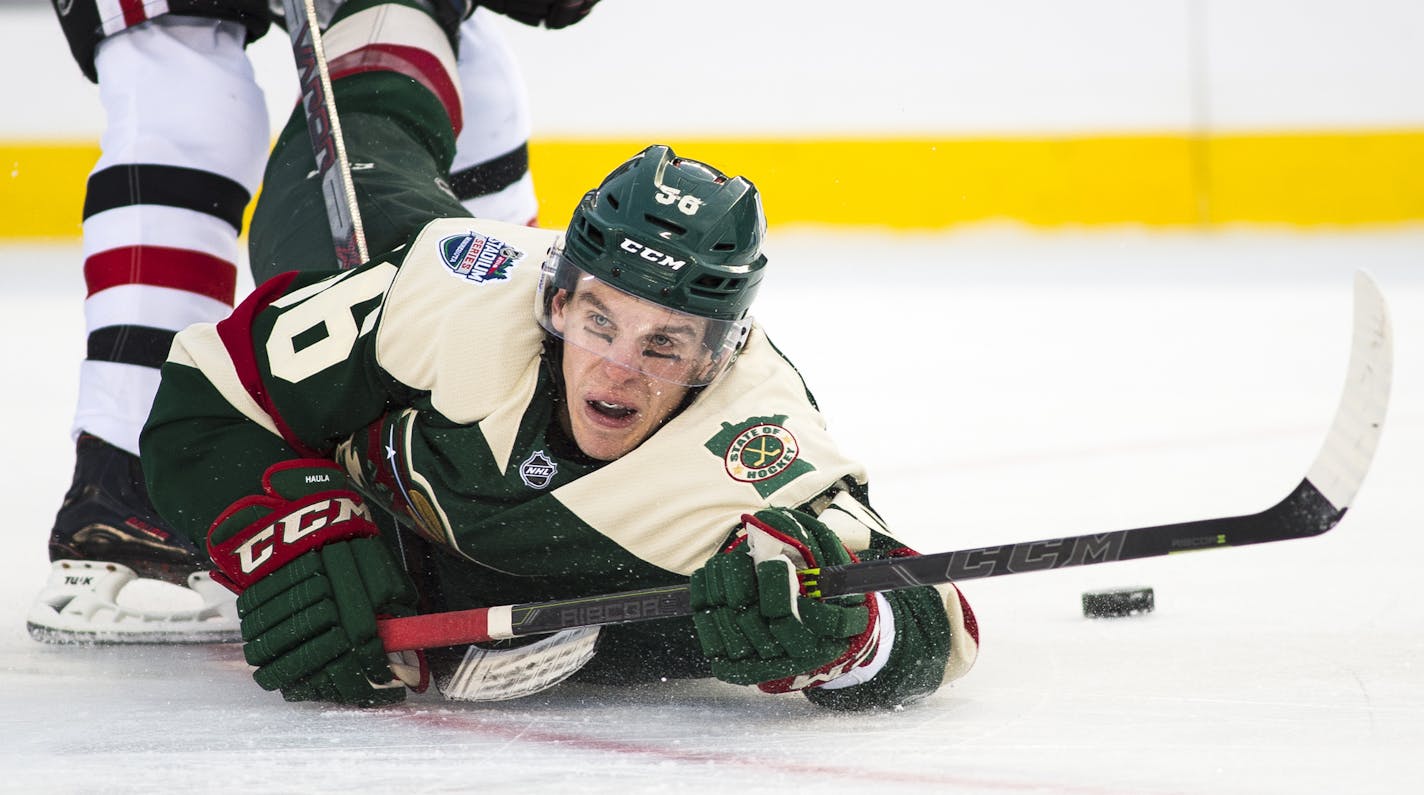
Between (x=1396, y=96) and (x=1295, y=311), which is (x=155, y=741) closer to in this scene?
(x=1295, y=311)

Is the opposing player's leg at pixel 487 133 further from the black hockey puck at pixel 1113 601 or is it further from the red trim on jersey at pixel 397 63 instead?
the black hockey puck at pixel 1113 601

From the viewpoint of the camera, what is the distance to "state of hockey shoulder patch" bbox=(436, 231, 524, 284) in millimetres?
1785

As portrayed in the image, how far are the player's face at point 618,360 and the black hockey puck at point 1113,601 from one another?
2.26ft

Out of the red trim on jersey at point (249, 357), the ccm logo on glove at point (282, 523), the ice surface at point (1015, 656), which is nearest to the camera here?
the ice surface at point (1015, 656)

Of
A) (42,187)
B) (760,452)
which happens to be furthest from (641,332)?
(42,187)

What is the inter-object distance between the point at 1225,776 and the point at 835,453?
0.47 m

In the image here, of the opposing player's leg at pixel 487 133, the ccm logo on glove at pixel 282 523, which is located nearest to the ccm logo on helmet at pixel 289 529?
the ccm logo on glove at pixel 282 523

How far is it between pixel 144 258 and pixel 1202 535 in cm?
135

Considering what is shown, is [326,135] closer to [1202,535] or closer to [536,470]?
[536,470]

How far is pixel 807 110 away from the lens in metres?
6.45

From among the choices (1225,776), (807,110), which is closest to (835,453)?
(1225,776)

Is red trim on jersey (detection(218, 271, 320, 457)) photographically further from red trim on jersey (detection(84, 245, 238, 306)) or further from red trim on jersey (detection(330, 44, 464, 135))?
red trim on jersey (detection(330, 44, 464, 135))

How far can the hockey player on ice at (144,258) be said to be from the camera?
2090 millimetres

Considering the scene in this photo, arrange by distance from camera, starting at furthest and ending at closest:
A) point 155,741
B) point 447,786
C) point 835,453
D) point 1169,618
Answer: point 1169,618, point 835,453, point 155,741, point 447,786
